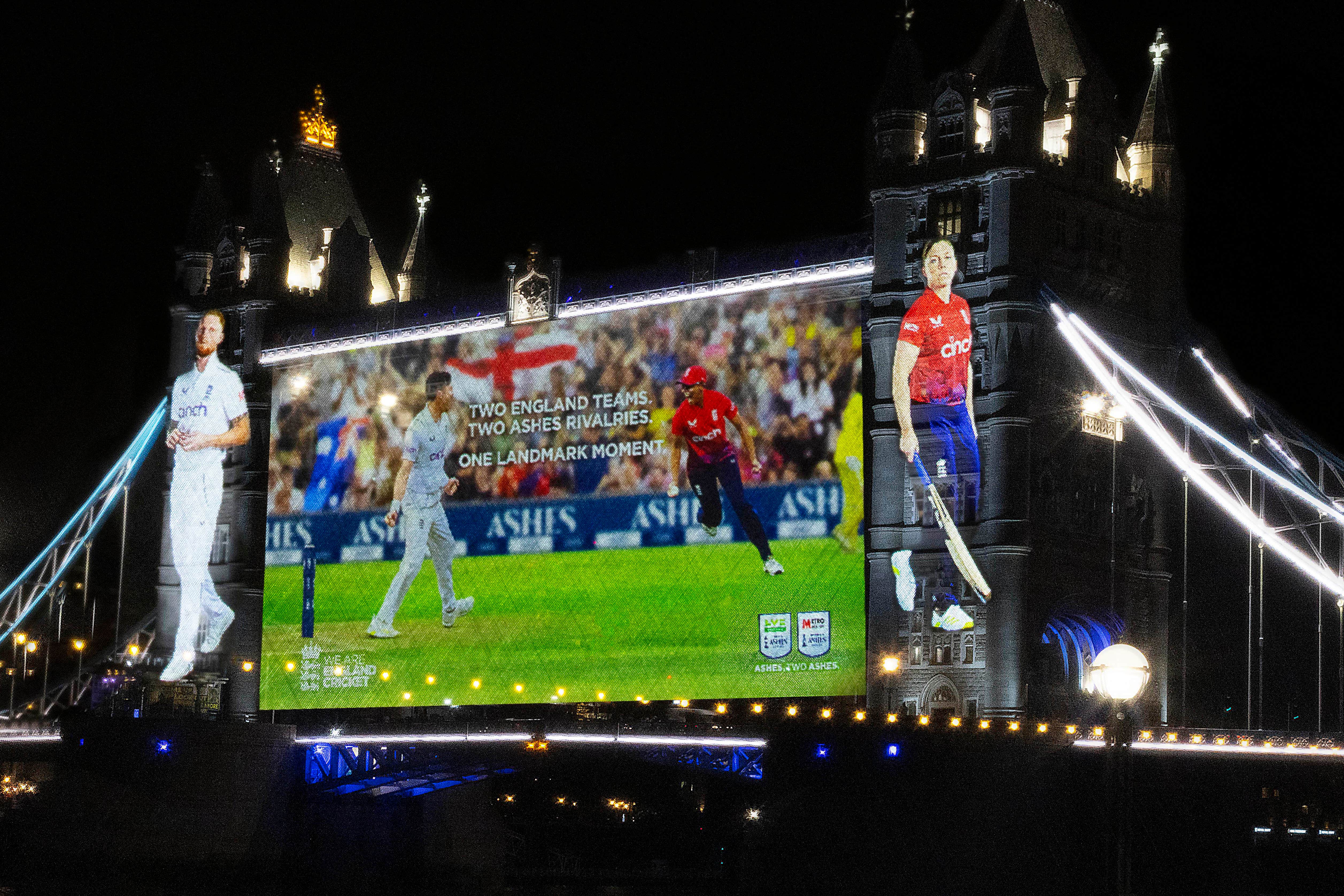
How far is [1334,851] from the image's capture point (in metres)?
98.0

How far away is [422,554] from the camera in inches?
3775

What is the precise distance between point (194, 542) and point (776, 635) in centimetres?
3183

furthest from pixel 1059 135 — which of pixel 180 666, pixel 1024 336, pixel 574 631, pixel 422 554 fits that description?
pixel 180 666

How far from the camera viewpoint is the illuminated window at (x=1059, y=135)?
274 ft

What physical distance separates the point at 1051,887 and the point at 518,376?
33000mm

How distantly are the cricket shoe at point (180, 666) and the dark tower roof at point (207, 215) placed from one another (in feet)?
63.9

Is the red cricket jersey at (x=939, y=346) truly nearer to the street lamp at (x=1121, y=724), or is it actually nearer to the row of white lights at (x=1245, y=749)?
the row of white lights at (x=1245, y=749)

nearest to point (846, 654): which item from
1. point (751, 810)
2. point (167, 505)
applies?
point (751, 810)

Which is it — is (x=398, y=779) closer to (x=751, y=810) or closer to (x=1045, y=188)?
(x=751, y=810)

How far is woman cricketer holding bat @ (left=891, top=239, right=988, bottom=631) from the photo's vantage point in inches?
3194

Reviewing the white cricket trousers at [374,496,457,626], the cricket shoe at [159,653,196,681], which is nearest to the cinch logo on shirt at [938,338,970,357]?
the white cricket trousers at [374,496,457,626]

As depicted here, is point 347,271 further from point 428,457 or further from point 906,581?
point 906,581

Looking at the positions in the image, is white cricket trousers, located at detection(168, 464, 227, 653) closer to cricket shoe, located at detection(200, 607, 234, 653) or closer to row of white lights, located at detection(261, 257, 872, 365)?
cricket shoe, located at detection(200, 607, 234, 653)

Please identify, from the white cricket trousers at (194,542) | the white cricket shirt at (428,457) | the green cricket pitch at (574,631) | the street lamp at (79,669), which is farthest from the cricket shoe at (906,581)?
the street lamp at (79,669)
